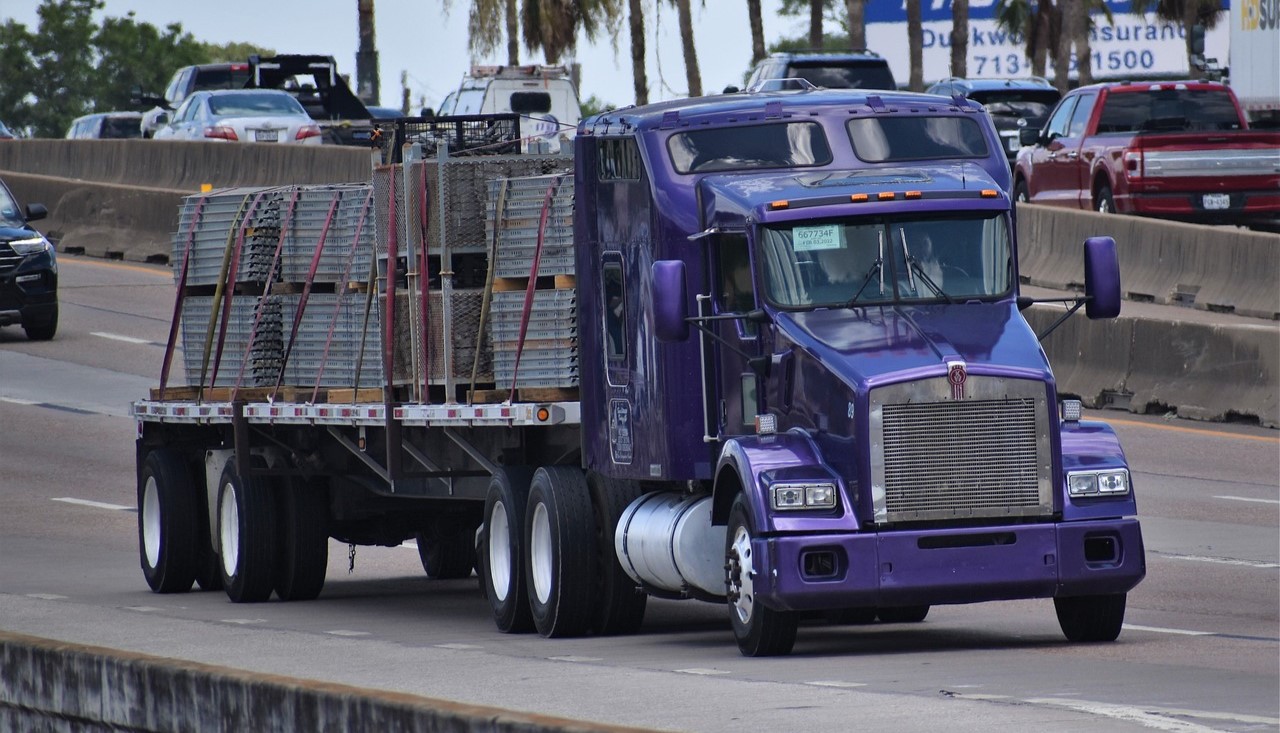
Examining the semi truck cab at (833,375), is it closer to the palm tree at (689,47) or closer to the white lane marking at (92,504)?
the white lane marking at (92,504)

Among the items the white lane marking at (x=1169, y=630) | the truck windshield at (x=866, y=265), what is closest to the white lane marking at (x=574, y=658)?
the truck windshield at (x=866, y=265)

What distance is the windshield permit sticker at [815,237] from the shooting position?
1284cm

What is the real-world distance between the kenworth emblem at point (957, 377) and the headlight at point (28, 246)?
68.7ft

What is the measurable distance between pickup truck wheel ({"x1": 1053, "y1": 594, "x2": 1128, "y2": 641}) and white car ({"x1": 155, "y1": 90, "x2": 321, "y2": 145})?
3298 centimetres

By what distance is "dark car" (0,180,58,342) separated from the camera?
30875 millimetres

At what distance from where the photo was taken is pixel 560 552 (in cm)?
1377

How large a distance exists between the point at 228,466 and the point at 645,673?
7.13 m

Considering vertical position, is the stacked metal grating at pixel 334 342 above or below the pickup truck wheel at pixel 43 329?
above

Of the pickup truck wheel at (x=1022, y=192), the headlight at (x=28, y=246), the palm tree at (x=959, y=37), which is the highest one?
the palm tree at (x=959, y=37)

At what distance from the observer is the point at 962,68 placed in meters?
59.2

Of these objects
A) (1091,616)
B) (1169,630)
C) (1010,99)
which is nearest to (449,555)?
(1169,630)

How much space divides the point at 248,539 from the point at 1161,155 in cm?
1670

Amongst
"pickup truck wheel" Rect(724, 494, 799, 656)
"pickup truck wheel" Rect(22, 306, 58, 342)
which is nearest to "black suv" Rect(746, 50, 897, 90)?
"pickup truck wheel" Rect(22, 306, 58, 342)

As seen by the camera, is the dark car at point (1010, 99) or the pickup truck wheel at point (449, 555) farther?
the dark car at point (1010, 99)
